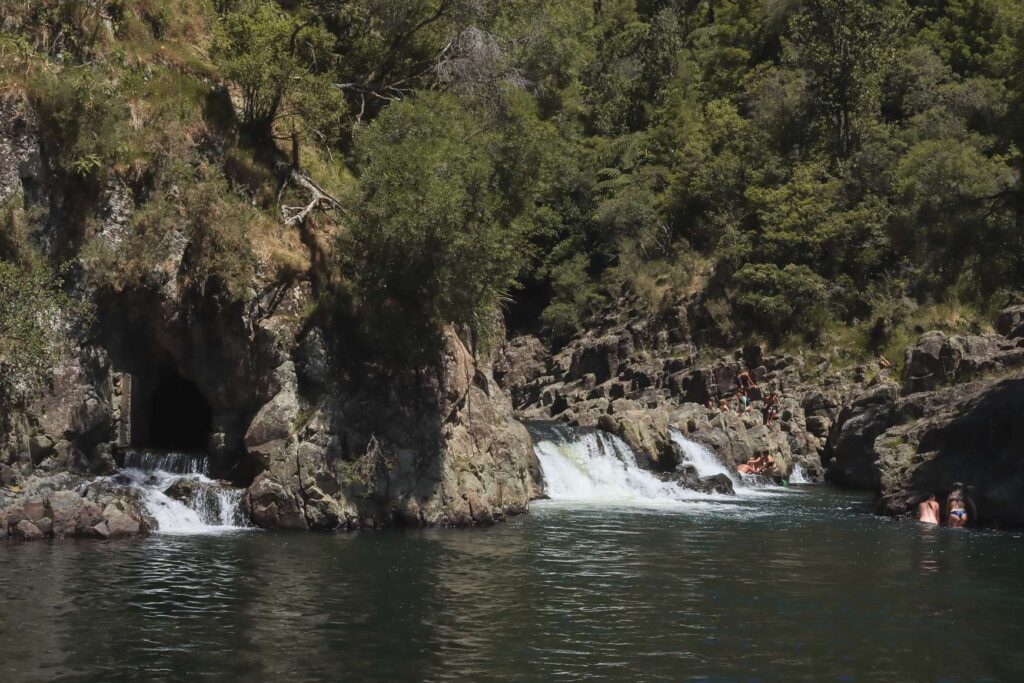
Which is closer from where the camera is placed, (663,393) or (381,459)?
(381,459)

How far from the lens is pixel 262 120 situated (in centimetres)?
3566

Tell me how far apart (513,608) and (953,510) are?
18036 millimetres

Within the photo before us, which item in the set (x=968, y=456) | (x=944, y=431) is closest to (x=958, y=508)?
(x=968, y=456)

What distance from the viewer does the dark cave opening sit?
37.5 metres

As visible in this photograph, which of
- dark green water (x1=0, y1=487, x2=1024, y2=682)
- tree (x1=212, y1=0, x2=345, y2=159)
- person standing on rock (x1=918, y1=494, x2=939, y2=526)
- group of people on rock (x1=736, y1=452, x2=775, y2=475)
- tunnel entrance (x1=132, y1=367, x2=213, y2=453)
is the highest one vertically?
tree (x1=212, y1=0, x2=345, y2=159)

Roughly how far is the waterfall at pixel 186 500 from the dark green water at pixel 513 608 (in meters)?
1.40

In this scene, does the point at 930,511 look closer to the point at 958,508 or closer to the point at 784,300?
the point at 958,508

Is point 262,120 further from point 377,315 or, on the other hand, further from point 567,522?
point 567,522

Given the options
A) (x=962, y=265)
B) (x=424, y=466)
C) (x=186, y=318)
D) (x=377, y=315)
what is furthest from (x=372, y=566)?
(x=962, y=265)

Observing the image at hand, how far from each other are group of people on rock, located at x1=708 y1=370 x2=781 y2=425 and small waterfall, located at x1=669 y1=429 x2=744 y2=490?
6114 mm

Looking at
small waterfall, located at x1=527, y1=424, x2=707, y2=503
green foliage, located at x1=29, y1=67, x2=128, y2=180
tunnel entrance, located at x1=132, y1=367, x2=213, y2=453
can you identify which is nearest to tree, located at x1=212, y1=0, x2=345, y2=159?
green foliage, located at x1=29, y1=67, x2=128, y2=180

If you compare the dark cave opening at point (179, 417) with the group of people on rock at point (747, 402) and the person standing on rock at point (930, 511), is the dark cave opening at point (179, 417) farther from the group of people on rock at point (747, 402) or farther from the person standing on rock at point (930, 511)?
the group of people on rock at point (747, 402)

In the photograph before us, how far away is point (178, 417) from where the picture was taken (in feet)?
126

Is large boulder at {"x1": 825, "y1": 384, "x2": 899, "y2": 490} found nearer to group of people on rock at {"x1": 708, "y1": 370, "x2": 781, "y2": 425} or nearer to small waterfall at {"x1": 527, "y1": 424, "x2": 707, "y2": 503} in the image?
group of people on rock at {"x1": 708, "y1": 370, "x2": 781, "y2": 425}
